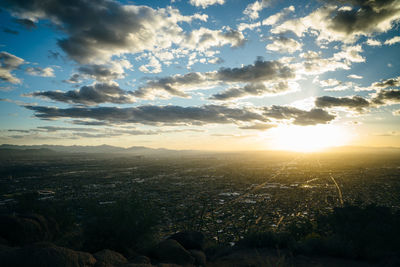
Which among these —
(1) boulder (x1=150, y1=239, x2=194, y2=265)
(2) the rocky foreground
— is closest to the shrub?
(2) the rocky foreground

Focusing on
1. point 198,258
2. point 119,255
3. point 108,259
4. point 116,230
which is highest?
point 108,259

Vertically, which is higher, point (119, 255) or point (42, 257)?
point (42, 257)

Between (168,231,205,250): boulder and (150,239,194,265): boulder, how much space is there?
6.66ft

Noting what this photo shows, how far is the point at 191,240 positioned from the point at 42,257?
7688mm

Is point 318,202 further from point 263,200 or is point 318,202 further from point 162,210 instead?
point 162,210

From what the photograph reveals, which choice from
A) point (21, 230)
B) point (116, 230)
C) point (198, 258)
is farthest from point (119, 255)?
point (21, 230)

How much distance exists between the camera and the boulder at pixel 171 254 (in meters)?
9.66

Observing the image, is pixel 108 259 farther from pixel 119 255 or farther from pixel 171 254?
pixel 171 254

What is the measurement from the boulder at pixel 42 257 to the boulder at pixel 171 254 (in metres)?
3.67

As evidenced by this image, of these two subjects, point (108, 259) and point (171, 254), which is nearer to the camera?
point (108, 259)

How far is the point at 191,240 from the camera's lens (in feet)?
40.2

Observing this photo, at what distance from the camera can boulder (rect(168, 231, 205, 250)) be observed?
12.1m

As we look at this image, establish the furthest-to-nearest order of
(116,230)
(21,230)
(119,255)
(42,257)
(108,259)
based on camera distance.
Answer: (21,230)
(116,230)
(119,255)
(108,259)
(42,257)

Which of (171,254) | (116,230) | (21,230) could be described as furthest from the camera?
(21,230)
